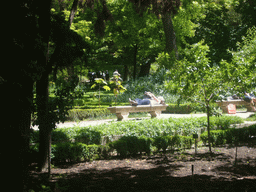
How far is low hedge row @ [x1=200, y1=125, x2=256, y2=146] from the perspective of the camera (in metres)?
9.00

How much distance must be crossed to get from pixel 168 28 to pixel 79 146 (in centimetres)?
1537

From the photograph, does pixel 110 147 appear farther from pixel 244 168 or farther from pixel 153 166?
pixel 244 168

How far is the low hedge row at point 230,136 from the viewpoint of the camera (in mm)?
9000

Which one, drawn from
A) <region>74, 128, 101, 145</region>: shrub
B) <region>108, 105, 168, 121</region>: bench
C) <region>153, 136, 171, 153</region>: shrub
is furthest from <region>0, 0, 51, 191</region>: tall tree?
<region>108, 105, 168, 121</region>: bench

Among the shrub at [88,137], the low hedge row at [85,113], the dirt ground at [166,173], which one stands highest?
the low hedge row at [85,113]

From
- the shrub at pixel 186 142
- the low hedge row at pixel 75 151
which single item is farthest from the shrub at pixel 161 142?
the low hedge row at pixel 75 151

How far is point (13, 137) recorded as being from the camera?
3021 millimetres

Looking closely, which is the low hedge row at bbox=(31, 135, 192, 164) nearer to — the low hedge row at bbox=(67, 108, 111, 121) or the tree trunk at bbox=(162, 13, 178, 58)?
the low hedge row at bbox=(67, 108, 111, 121)

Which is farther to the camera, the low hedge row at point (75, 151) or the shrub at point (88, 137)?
the shrub at point (88, 137)

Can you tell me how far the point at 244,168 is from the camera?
6.32m

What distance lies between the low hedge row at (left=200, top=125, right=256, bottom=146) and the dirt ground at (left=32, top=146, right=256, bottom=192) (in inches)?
30.8

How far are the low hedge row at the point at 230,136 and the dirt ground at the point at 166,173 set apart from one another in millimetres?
783

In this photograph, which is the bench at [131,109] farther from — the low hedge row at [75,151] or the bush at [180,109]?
the low hedge row at [75,151]

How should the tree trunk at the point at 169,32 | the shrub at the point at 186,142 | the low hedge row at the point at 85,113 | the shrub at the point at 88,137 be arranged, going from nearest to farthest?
the shrub at the point at 88,137 < the shrub at the point at 186,142 < the low hedge row at the point at 85,113 < the tree trunk at the point at 169,32
